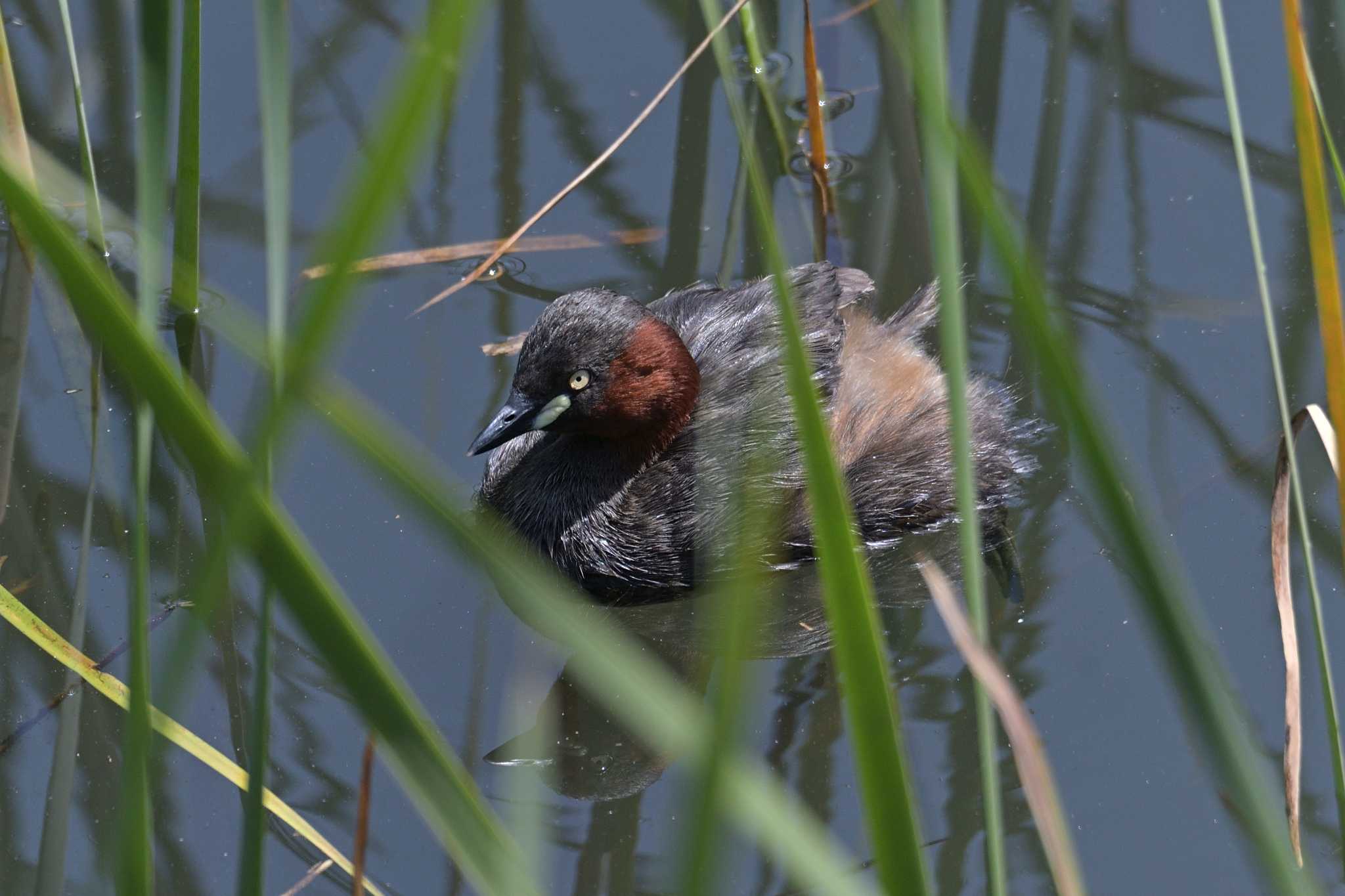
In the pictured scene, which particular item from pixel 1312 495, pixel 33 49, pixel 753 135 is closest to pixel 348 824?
pixel 1312 495

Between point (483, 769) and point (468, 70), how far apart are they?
94.6 inches

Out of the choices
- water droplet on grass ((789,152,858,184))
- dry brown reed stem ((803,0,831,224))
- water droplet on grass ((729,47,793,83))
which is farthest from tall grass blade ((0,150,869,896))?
water droplet on grass ((729,47,793,83))

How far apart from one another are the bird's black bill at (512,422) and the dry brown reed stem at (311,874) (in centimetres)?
101

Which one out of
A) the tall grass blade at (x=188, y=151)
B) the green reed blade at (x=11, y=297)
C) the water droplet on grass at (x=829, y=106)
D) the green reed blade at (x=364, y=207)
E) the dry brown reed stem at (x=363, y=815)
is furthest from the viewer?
the water droplet on grass at (x=829, y=106)

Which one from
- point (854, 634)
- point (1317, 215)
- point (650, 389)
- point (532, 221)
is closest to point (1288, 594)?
point (1317, 215)

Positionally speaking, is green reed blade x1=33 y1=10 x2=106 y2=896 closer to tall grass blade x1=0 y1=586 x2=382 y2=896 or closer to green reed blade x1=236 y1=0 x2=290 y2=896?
tall grass blade x1=0 y1=586 x2=382 y2=896

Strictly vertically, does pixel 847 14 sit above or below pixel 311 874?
above

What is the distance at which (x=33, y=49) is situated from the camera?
15.6 feet

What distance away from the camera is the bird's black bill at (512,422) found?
341 cm

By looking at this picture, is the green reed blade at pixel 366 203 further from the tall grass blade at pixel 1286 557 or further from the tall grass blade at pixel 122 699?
the tall grass blade at pixel 122 699

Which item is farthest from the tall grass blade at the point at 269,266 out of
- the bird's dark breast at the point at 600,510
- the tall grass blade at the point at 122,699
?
the bird's dark breast at the point at 600,510

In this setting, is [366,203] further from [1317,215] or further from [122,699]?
[122,699]

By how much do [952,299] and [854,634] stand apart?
Answer: 1.18ft

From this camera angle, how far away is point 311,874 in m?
2.65
